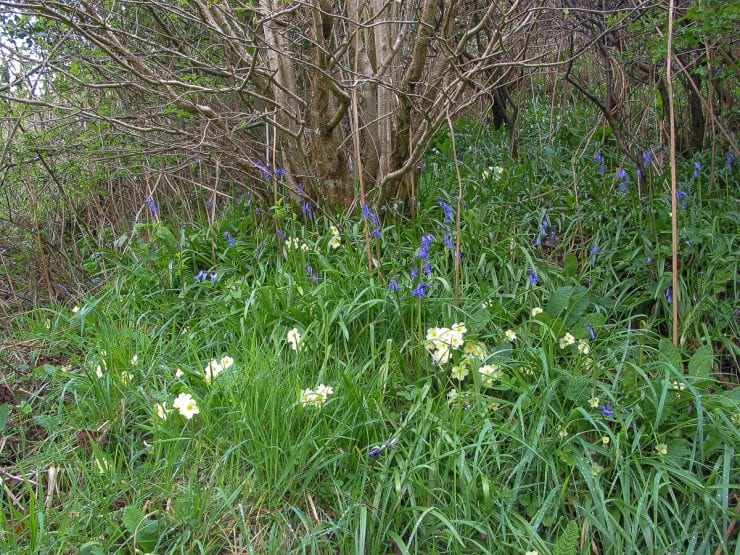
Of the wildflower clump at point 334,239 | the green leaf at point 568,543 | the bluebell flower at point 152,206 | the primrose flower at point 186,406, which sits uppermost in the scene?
the bluebell flower at point 152,206

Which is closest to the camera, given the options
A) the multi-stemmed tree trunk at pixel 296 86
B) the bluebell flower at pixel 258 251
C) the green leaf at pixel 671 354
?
the green leaf at pixel 671 354

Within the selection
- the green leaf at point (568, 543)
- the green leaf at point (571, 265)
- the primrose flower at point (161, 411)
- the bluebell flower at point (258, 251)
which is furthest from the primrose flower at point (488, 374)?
the bluebell flower at point (258, 251)

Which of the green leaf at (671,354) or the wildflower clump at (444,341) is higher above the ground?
the wildflower clump at (444,341)

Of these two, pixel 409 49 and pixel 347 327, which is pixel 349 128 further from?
pixel 347 327

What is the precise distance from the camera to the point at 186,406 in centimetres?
226

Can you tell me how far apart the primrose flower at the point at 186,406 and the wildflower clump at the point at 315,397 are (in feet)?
1.26

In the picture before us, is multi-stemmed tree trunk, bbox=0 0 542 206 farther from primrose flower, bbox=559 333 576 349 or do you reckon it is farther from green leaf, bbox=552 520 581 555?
green leaf, bbox=552 520 581 555

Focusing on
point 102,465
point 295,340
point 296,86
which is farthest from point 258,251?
point 102,465

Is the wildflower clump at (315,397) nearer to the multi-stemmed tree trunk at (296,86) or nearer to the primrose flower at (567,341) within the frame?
the primrose flower at (567,341)

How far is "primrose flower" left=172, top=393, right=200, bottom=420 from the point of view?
2244 millimetres

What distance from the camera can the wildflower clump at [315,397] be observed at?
2.24m

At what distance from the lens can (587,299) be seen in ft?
9.09

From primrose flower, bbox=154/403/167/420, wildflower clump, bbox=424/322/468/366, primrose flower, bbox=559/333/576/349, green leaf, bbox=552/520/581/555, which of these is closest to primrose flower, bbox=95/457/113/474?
primrose flower, bbox=154/403/167/420

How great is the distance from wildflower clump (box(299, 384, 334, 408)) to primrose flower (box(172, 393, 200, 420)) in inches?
15.1
